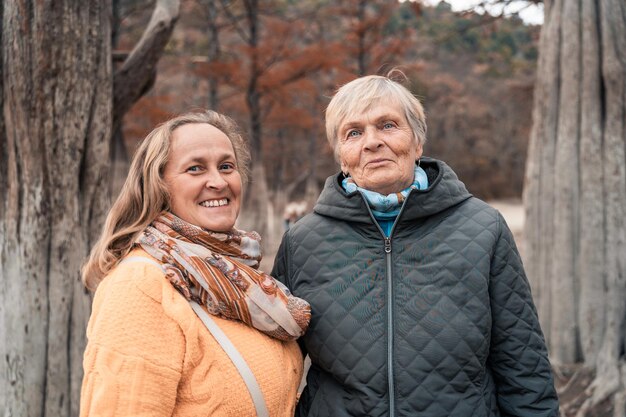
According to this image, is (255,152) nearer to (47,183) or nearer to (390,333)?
(47,183)

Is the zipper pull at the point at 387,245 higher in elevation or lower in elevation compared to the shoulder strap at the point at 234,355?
higher

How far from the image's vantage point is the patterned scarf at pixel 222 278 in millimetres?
1930

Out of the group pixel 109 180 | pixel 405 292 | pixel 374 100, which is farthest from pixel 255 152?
pixel 405 292

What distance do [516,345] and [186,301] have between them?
122 cm

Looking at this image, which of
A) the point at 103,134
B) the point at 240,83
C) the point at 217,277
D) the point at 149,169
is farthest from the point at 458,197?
the point at 240,83

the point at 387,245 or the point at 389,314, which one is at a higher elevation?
the point at 387,245

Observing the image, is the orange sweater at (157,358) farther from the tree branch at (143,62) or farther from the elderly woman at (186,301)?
the tree branch at (143,62)

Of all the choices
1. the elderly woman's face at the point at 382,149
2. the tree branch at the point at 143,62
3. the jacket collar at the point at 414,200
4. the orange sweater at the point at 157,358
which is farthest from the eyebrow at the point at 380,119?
the tree branch at the point at 143,62

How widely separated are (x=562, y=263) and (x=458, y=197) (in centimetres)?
417

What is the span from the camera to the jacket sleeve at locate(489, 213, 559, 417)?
2137 mm

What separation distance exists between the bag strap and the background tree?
1570 millimetres

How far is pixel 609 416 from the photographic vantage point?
15.7 ft

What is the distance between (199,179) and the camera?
2.12 metres

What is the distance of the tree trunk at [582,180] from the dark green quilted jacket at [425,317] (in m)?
3.57
